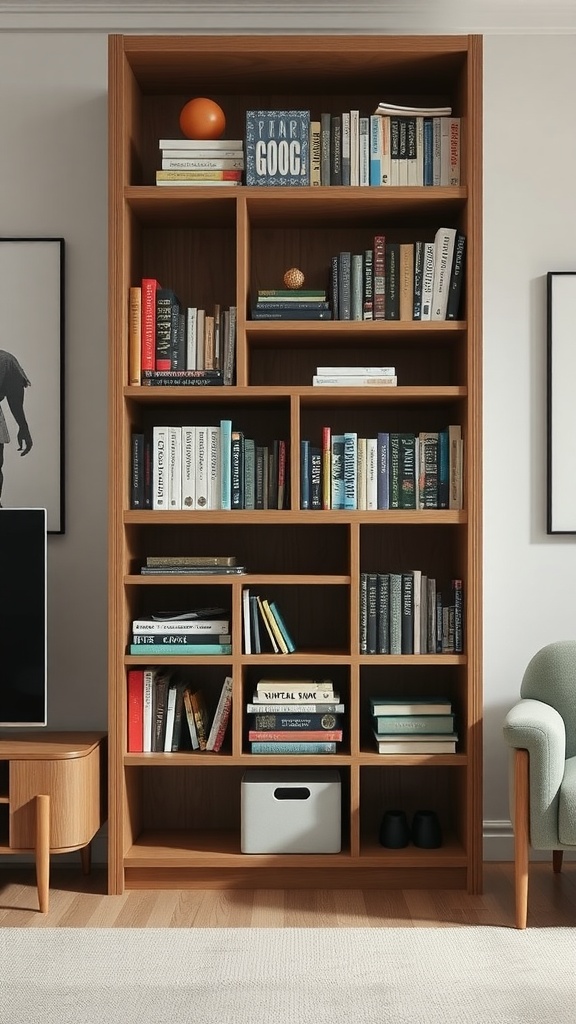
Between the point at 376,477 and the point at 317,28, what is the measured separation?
1.60 m

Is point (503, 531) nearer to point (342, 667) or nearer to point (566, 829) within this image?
point (342, 667)

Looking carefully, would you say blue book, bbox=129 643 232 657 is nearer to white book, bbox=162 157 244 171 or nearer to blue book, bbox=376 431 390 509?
blue book, bbox=376 431 390 509

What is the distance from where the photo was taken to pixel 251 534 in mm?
3385

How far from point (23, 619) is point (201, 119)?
1.65 metres

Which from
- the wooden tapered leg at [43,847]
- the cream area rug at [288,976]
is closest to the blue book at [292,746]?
the cream area rug at [288,976]

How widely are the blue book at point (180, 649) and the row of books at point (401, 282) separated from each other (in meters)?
1.10

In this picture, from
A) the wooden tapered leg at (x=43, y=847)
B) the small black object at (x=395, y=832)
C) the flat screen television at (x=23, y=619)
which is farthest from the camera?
the small black object at (x=395, y=832)

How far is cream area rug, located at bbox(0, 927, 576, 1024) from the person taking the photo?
224 centimetres

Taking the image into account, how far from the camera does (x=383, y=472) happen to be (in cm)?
306

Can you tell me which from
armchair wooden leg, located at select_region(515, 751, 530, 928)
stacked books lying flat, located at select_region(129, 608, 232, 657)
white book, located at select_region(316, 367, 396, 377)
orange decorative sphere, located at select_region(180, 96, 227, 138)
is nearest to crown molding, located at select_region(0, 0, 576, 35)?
orange decorative sphere, located at select_region(180, 96, 227, 138)

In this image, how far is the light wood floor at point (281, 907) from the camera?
279cm

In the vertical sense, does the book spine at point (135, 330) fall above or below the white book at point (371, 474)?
above

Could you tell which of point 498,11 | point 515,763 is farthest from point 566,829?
point 498,11

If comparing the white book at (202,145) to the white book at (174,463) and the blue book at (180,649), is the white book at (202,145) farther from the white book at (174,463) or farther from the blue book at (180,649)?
the blue book at (180,649)
